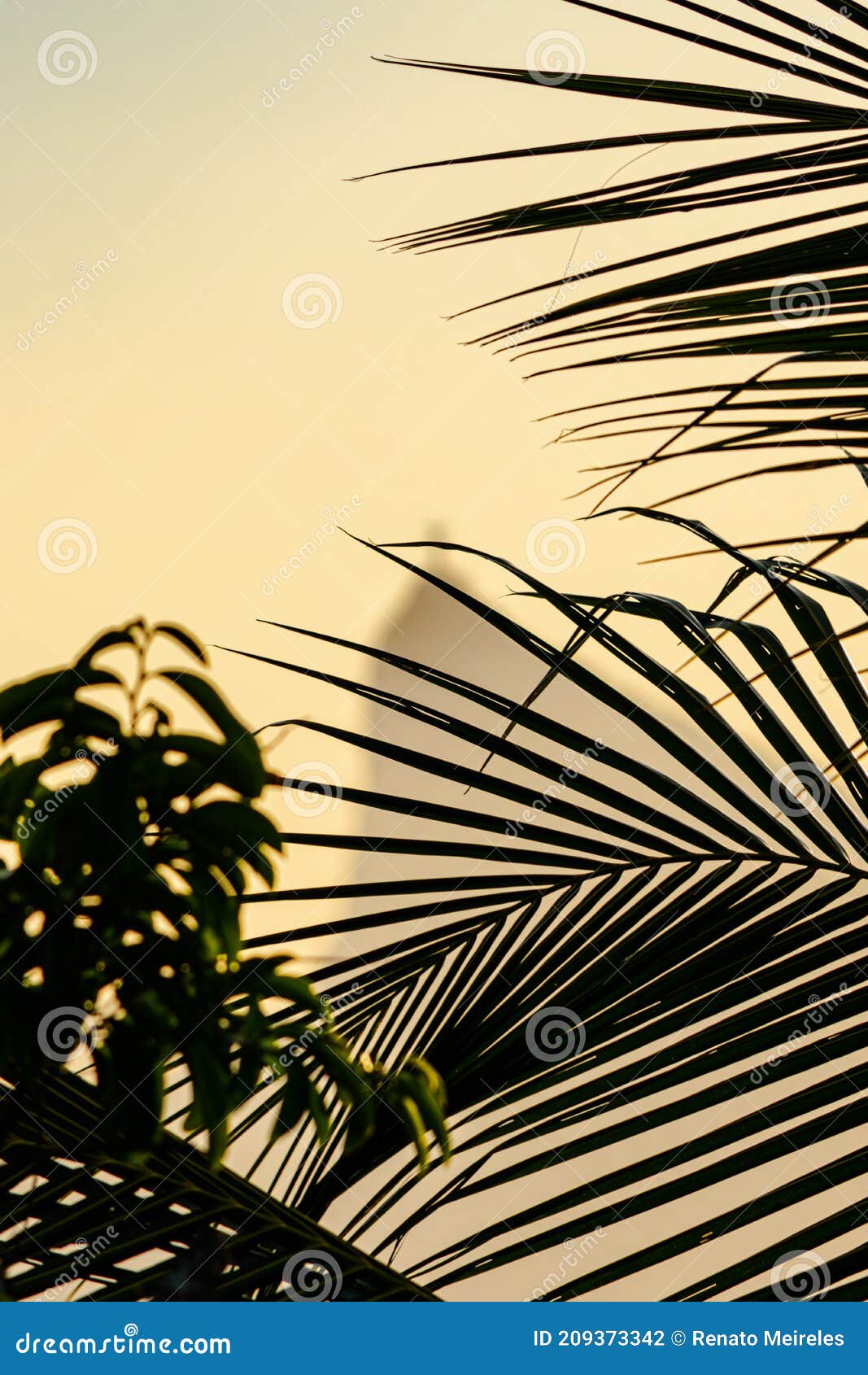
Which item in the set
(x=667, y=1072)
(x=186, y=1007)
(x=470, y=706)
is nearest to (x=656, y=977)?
(x=667, y=1072)

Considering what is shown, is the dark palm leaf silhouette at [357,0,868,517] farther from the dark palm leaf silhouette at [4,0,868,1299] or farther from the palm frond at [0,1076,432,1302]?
the palm frond at [0,1076,432,1302]

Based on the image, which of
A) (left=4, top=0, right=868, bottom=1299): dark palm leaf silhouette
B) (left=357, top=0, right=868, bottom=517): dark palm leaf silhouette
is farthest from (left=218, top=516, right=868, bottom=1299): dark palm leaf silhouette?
(left=357, top=0, right=868, bottom=517): dark palm leaf silhouette

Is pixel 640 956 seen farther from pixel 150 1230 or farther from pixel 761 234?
pixel 761 234

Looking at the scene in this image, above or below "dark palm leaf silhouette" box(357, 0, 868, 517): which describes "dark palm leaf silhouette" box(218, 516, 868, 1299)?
below

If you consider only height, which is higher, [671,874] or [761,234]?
[761,234]

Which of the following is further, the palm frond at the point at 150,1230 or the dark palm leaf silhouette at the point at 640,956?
the dark palm leaf silhouette at the point at 640,956

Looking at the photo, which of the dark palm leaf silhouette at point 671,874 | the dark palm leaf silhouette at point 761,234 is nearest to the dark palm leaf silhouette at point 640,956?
the dark palm leaf silhouette at point 671,874

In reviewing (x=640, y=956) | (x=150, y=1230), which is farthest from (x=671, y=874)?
(x=150, y=1230)

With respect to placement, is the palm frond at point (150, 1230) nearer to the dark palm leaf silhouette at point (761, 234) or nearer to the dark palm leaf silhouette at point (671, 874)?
the dark palm leaf silhouette at point (671, 874)

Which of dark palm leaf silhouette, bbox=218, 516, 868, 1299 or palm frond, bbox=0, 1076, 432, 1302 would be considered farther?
dark palm leaf silhouette, bbox=218, 516, 868, 1299

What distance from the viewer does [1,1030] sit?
412mm

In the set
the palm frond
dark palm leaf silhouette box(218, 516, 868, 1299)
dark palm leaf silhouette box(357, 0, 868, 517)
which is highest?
dark palm leaf silhouette box(357, 0, 868, 517)

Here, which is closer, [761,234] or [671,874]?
[761,234]

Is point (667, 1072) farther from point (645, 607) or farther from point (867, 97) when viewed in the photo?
point (867, 97)
